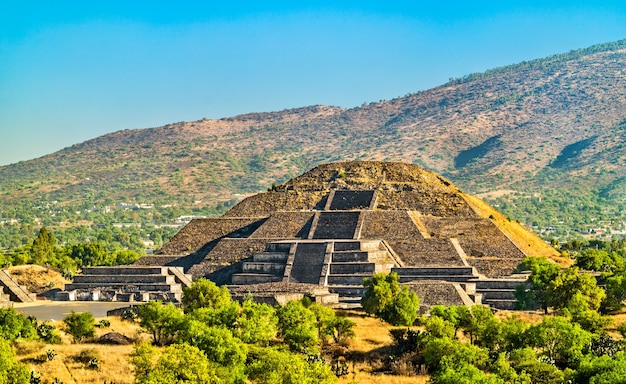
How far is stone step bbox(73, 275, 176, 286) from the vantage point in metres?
85.1

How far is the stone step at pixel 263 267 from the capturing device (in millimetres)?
84750

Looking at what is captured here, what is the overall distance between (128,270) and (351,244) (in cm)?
1870

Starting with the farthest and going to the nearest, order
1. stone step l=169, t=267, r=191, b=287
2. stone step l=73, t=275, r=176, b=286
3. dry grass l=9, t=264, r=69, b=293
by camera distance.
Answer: dry grass l=9, t=264, r=69, b=293, stone step l=169, t=267, r=191, b=287, stone step l=73, t=275, r=176, b=286

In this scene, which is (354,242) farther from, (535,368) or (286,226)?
(535,368)

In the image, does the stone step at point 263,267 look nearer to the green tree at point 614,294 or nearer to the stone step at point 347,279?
the stone step at point 347,279

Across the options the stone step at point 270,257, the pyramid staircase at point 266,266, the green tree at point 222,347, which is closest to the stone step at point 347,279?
the pyramid staircase at point 266,266

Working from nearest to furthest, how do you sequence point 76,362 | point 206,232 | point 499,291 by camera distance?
point 76,362 → point 499,291 → point 206,232

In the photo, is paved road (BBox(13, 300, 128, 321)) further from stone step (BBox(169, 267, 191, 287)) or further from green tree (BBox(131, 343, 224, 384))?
green tree (BBox(131, 343, 224, 384))

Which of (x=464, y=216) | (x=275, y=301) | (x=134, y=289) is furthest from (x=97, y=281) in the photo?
(x=464, y=216)

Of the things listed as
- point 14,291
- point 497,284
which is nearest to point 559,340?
point 497,284

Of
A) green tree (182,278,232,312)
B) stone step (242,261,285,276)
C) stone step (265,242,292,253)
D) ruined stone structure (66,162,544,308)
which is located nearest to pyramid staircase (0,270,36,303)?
ruined stone structure (66,162,544,308)

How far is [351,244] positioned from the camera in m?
85.8

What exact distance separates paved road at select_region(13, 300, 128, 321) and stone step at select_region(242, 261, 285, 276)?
1041 cm

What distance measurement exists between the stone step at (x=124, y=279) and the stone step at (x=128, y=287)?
0.41 metres
